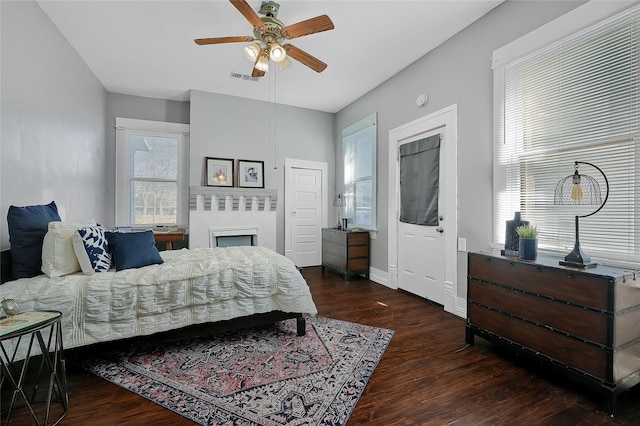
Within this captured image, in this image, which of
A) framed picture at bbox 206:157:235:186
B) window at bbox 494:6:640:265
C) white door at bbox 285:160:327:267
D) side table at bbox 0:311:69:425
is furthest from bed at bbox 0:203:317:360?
white door at bbox 285:160:327:267

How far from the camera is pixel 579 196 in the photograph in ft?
6.23

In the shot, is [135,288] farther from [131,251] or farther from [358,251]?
[358,251]

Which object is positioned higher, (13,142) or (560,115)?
(560,115)

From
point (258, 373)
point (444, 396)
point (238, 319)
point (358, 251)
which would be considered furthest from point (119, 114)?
point (444, 396)

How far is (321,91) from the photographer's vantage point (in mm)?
4574

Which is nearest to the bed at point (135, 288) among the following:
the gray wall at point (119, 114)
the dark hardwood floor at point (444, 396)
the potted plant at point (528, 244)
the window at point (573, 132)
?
the dark hardwood floor at point (444, 396)

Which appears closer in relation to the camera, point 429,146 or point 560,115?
point 560,115

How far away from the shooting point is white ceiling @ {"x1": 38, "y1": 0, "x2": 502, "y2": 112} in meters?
2.66

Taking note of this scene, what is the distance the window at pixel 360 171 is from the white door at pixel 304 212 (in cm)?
51

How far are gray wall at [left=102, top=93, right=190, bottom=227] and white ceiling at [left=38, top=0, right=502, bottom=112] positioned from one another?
0.17 m

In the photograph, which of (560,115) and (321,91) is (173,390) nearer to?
A: (560,115)

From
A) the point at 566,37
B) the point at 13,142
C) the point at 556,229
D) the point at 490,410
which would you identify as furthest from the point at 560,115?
the point at 13,142

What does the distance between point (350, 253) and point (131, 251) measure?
9.52 ft

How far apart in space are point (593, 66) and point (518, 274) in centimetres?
153
